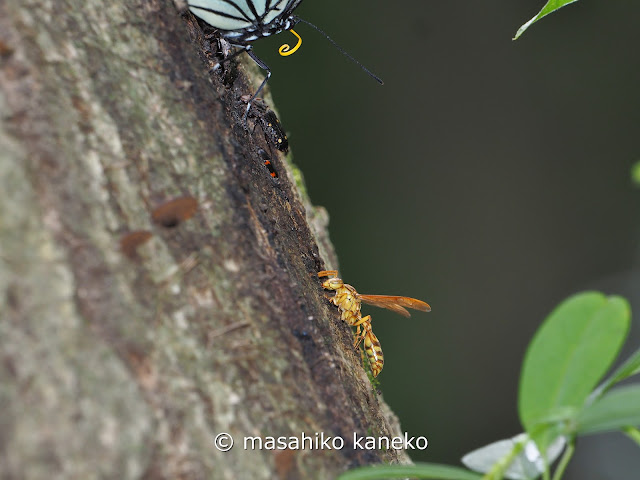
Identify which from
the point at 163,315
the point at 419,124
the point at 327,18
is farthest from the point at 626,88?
the point at 163,315

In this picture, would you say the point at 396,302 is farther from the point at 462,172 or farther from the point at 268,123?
the point at 462,172

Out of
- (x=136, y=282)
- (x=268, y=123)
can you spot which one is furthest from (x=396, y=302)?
(x=136, y=282)

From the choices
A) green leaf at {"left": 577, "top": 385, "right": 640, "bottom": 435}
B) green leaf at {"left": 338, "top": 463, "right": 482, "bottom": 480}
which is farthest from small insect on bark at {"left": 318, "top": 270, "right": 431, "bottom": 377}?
green leaf at {"left": 577, "top": 385, "right": 640, "bottom": 435}

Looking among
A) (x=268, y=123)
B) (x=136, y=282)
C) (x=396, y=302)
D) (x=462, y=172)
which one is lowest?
(x=396, y=302)

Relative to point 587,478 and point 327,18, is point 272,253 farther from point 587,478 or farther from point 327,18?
point 587,478

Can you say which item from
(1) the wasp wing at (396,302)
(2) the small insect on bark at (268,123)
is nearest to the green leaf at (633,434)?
(1) the wasp wing at (396,302)

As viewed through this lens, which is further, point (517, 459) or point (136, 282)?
point (517, 459)

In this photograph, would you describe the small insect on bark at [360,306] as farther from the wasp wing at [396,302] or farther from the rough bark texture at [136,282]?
the rough bark texture at [136,282]
